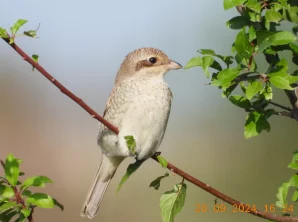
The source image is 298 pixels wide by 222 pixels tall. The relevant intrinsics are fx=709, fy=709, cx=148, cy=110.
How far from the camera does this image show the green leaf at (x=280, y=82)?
96.5 inches

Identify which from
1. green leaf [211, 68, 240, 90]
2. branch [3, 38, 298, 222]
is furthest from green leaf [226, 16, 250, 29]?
branch [3, 38, 298, 222]

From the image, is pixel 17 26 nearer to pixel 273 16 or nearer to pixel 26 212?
pixel 26 212

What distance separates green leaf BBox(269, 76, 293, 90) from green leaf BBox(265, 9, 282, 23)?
0.20 m

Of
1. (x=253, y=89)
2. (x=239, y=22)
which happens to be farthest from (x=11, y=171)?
(x=239, y=22)

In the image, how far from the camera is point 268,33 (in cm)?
250

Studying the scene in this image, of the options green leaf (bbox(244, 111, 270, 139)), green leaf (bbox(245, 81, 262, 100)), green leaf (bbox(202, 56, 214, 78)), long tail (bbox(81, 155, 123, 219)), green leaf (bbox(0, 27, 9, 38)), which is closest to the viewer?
green leaf (bbox(0, 27, 9, 38))

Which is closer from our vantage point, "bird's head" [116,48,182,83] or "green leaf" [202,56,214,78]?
"green leaf" [202,56,214,78]

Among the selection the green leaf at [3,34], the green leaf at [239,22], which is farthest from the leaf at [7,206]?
the green leaf at [239,22]

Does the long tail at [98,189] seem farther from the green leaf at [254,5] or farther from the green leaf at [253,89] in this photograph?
the green leaf at [254,5]

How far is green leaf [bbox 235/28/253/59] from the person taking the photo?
2535 mm

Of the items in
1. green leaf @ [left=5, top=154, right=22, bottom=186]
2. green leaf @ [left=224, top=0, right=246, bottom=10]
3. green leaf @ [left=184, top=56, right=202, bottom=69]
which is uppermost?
green leaf @ [left=224, top=0, right=246, bottom=10]

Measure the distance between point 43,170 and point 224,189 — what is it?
224cm

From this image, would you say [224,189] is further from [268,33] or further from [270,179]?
[268,33]

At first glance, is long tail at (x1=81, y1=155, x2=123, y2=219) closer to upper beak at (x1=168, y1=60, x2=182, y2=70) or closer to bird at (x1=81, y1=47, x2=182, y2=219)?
bird at (x1=81, y1=47, x2=182, y2=219)
